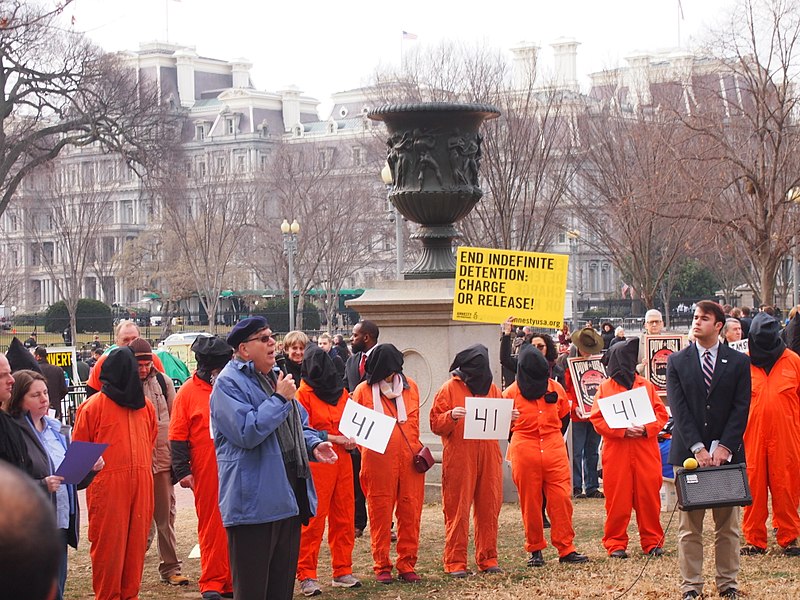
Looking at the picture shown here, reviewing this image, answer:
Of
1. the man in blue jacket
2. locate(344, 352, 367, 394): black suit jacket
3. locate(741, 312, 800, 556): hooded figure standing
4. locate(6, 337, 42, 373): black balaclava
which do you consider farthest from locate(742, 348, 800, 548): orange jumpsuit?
locate(6, 337, 42, 373): black balaclava

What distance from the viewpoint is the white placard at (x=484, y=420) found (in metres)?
9.34

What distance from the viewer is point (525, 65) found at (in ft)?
123

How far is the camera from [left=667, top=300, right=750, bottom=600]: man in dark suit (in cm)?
811

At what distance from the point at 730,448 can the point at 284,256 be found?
52758mm

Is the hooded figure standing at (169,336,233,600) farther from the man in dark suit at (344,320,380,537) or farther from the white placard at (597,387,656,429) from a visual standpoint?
the white placard at (597,387,656,429)

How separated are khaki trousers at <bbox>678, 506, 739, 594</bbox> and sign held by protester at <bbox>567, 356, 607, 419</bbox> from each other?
510 cm

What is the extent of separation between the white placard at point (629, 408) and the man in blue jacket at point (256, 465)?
11.5ft

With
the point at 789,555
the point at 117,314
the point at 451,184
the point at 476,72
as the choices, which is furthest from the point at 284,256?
the point at 789,555

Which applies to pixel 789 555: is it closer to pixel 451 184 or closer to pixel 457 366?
pixel 457 366

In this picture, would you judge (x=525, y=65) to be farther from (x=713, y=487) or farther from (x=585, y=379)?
(x=713, y=487)

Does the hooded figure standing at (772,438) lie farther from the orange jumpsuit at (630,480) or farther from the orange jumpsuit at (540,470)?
the orange jumpsuit at (540,470)

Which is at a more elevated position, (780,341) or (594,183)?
(594,183)

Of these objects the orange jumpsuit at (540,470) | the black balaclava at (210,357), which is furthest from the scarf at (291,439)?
the orange jumpsuit at (540,470)

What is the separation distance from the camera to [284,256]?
60281 millimetres
